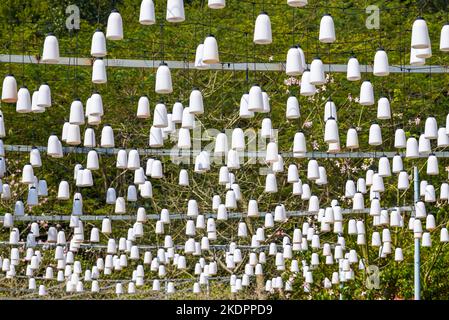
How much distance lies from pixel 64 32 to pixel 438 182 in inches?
319

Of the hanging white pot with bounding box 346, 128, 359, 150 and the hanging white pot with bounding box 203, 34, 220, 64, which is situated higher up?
the hanging white pot with bounding box 203, 34, 220, 64

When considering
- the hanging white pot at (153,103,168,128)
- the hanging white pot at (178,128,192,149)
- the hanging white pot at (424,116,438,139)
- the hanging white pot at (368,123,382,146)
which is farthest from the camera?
the hanging white pot at (424,116,438,139)

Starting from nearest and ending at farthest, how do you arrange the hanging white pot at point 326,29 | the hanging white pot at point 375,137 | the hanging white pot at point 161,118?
the hanging white pot at point 326,29, the hanging white pot at point 161,118, the hanging white pot at point 375,137

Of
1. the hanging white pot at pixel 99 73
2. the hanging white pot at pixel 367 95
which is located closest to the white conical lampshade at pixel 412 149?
the hanging white pot at pixel 367 95

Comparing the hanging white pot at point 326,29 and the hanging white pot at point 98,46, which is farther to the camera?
the hanging white pot at point 98,46

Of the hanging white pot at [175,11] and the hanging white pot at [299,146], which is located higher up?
the hanging white pot at [175,11]

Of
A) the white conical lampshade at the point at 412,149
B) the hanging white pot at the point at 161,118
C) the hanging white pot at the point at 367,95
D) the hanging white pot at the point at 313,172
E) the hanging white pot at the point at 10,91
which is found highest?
the hanging white pot at the point at 10,91

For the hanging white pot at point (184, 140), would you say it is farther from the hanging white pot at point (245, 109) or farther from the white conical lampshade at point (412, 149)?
the white conical lampshade at point (412, 149)

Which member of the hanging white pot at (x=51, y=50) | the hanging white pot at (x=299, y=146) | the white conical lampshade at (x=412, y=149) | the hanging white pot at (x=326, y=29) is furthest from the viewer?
the white conical lampshade at (x=412, y=149)

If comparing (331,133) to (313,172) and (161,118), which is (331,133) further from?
(313,172)

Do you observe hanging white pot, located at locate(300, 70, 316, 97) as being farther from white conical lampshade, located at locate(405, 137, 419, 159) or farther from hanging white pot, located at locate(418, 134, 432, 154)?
hanging white pot, located at locate(418, 134, 432, 154)

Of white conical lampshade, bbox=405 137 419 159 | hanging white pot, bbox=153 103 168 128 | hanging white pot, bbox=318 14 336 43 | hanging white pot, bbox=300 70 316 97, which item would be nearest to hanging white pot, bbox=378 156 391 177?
white conical lampshade, bbox=405 137 419 159

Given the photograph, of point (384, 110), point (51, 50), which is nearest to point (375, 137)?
point (384, 110)
